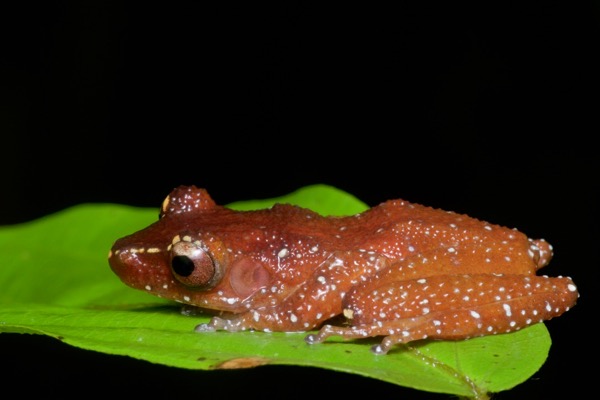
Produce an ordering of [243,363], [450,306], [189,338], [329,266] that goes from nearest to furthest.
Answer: [243,363] < [189,338] < [450,306] < [329,266]

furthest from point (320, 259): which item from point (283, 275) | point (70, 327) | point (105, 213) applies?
point (105, 213)

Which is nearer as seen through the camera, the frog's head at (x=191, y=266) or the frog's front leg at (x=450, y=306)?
the frog's front leg at (x=450, y=306)

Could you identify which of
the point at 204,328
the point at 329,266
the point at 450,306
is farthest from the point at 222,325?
the point at 450,306

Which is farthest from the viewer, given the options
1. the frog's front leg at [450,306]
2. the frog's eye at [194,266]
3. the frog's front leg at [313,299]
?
the frog's eye at [194,266]

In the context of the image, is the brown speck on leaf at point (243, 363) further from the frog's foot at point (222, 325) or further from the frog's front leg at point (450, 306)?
the frog's foot at point (222, 325)

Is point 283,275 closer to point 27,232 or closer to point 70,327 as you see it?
point 70,327

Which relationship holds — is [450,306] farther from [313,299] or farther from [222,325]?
[222,325]

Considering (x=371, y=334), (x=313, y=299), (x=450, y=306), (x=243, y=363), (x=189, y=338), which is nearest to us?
(x=243, y=363)

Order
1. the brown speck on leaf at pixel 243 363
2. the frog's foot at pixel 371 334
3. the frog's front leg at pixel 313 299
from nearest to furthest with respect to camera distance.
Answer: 1. the brown speck on leaf at pixel 243 363
2. the frog's foot at pixel 371 334
3. the frog's front leg at pixel 313 299

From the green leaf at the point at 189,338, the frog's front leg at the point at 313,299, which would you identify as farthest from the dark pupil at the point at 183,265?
the frog's front leg at the point at 313,299
